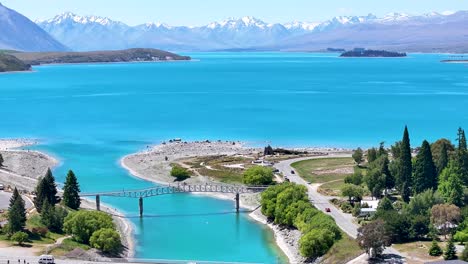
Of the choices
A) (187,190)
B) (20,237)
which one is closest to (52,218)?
(20,237)

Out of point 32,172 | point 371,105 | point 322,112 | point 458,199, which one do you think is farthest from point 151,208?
point 371,105

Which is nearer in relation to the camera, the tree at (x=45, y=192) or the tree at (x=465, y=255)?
the tree at (x=465, y=255)

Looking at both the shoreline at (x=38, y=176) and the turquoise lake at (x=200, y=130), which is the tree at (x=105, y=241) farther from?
the turquoise lake at (x=200, y=130)

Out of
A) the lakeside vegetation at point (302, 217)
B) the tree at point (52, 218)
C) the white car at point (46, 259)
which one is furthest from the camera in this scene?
the tree at point (52, 218)

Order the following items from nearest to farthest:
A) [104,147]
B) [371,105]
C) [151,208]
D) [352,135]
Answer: [151,208], [104,147], [352,135], [371,105]

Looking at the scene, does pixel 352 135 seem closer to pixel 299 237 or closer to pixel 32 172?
pixel 32 172

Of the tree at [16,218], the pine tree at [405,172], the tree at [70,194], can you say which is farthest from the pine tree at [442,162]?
the tree at [16,218]
